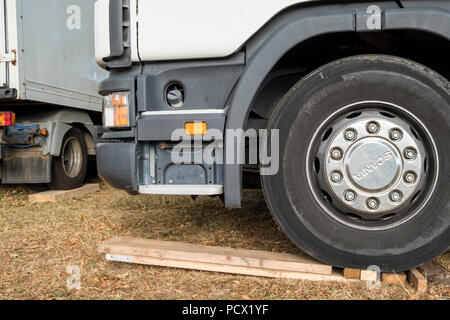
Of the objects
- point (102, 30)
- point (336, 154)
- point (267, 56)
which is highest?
point (102, 30)

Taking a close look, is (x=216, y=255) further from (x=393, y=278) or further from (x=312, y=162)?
(x=393, y=278)

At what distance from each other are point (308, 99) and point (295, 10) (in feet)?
1.77

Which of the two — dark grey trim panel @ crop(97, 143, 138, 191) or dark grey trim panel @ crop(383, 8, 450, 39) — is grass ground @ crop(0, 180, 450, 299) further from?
dark grey trim panel @ crop(383, 8, 450, 39)

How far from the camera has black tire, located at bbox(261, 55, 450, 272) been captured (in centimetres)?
212

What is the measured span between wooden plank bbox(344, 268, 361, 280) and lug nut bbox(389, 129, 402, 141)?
2.62 ft

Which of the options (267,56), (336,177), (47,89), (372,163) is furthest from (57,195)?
(372,163)

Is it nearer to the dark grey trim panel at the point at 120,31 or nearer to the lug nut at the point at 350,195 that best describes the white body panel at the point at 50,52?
the dark grey trim panel at the point at 120,31

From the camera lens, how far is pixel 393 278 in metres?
2.19

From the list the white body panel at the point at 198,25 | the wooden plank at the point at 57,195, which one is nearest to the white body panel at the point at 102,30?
the white body panel at the point at 198,25

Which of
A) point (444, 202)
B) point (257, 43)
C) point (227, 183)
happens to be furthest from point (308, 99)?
point (444, 202)

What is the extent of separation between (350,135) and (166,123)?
111cm

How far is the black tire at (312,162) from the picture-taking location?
83.4 inches

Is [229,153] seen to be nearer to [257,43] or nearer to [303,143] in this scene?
[303,143]

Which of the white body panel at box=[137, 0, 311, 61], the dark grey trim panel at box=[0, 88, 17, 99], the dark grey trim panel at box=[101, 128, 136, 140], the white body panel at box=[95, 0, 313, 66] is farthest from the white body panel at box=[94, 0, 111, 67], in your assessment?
the dark grey trim panel at box=[0, 88, 17, 99]
